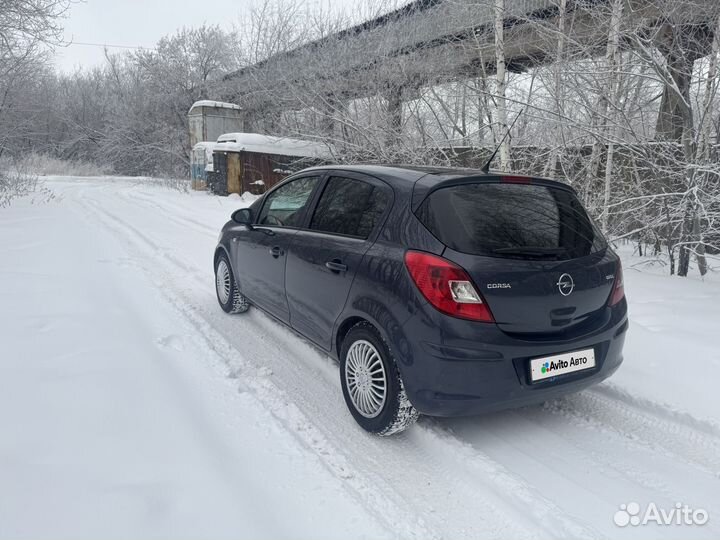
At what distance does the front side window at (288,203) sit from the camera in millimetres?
3830

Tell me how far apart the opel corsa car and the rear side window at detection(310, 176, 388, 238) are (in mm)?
11

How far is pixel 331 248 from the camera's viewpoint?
3225mm

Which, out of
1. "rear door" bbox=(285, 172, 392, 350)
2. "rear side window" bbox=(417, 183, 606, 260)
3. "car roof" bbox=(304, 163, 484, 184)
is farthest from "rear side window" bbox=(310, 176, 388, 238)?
"rear side window" bbox=(417, 183, 606, 260)

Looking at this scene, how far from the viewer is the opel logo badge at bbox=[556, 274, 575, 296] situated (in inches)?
103

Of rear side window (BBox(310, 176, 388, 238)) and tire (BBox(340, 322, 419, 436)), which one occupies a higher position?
rear side window (BBox(310, 176, 388, 238))

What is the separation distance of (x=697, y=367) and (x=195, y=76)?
27.5 meters

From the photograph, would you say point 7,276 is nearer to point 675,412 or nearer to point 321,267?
point 321,267

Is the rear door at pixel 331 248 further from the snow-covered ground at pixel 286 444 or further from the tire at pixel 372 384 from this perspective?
the snow-covered ground at pixel 286 444

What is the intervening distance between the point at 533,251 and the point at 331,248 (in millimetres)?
1284

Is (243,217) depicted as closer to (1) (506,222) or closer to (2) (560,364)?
(1) (506,222)

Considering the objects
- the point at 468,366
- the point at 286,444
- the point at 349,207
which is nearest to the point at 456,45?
the point at 349,207

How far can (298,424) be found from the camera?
9.59 feet

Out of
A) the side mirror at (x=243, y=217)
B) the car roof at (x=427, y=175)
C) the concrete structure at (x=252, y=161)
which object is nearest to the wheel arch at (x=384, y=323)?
the car roof at (x=427, y=175)

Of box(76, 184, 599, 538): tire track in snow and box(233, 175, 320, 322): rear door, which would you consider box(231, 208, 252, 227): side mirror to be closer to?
box(233, 175, 320, 322): rear door
